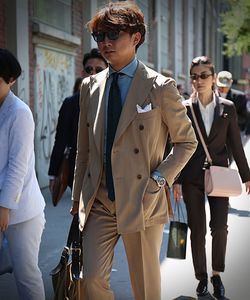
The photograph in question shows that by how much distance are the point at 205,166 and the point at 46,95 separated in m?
7.22

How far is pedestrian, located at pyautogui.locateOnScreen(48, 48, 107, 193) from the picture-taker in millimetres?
5887

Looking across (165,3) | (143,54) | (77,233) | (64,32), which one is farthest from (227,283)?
(165,3)

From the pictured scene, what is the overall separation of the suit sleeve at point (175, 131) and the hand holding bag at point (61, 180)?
1.90 metres

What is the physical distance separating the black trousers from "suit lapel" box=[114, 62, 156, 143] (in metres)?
1.98

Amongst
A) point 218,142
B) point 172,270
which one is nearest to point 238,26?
point 172,270

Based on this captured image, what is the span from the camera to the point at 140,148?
3814mm

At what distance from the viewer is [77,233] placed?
413cm

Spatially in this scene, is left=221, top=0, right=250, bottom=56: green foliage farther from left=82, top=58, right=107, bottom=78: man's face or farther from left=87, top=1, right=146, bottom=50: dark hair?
left=87, top=1, right=146, bottom=50: dark hair

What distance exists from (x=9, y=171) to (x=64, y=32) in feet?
30.8

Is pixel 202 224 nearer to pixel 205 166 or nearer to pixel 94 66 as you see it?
pixel 205 166

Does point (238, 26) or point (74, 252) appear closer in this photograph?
point (74, 252)

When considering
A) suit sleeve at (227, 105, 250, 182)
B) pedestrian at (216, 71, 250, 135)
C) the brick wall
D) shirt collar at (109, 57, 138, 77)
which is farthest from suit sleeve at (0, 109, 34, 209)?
the brick wall

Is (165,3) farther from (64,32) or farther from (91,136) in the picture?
(91,136)

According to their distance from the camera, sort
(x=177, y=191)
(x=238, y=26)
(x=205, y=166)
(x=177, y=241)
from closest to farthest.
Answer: (x=177, y=241), (x=205, y=166), (x=177, y=191), (x=238, y=26)
